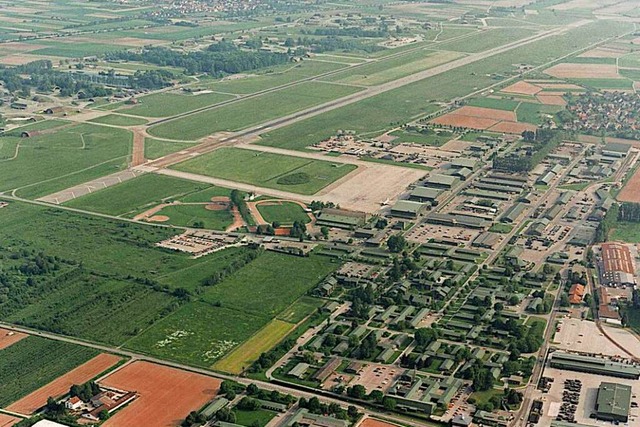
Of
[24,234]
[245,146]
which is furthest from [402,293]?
[245,146]

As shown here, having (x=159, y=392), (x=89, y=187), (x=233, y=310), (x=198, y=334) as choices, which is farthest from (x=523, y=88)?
(x=159, y=392)

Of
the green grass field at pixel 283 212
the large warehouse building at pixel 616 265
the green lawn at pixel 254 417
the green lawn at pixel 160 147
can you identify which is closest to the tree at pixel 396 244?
the green grass field at pixel 283 212

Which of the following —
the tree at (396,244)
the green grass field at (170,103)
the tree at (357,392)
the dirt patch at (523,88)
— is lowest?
the tree at (357,392)

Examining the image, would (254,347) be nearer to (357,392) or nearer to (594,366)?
(357,392)

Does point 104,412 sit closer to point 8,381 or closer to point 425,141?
point 8,381

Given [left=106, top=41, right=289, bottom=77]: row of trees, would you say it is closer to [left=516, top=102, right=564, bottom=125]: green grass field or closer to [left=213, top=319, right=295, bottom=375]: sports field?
[left=516, top=102, right=564, bottom=125]: green grass field

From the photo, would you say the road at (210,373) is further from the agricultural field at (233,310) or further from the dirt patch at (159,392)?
the agricultural field at (233,310)
